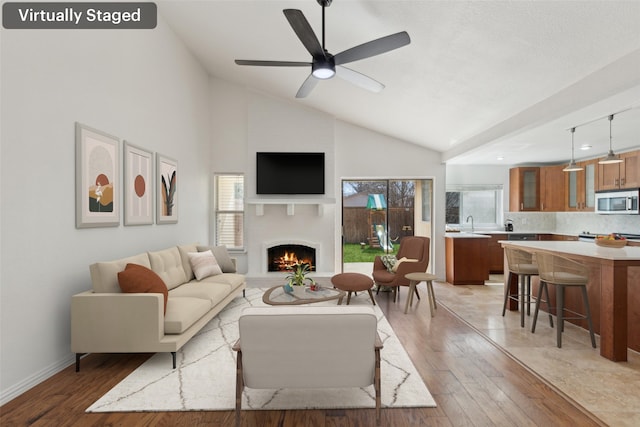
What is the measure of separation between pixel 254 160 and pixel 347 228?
220 cm

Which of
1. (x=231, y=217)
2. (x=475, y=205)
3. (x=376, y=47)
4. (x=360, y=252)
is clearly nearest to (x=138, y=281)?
(x=376, y=47)

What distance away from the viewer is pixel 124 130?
3584 millimetres

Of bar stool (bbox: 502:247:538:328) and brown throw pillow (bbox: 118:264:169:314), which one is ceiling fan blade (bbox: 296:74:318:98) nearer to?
brown throw pillow (bbox: 118:264:169:314)

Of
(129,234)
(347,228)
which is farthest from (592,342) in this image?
(129,234)

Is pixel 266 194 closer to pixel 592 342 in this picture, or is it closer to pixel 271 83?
pixel 271 83

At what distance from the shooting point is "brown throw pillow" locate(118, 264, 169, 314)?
2.79 meters

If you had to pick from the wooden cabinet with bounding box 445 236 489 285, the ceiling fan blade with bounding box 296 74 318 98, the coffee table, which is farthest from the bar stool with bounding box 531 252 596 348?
the ceiling fan blade with bounding box 296 74 318 98

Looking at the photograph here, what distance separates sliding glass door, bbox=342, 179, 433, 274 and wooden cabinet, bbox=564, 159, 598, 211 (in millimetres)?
2896

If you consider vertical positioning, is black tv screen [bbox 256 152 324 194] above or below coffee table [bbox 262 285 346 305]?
above

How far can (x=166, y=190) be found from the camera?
4535 millimetres

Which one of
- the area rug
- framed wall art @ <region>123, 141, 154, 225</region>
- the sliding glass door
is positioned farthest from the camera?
the sliding glass door

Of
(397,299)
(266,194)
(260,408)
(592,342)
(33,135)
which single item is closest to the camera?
(260,408)

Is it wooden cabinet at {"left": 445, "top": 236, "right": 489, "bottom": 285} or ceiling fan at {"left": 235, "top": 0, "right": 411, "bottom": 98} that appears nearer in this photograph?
ceiling fan at {"left": 235, "top": 0, "right": 411, "bottom": 98}

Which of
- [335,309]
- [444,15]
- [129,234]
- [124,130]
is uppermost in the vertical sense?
[444,15]
